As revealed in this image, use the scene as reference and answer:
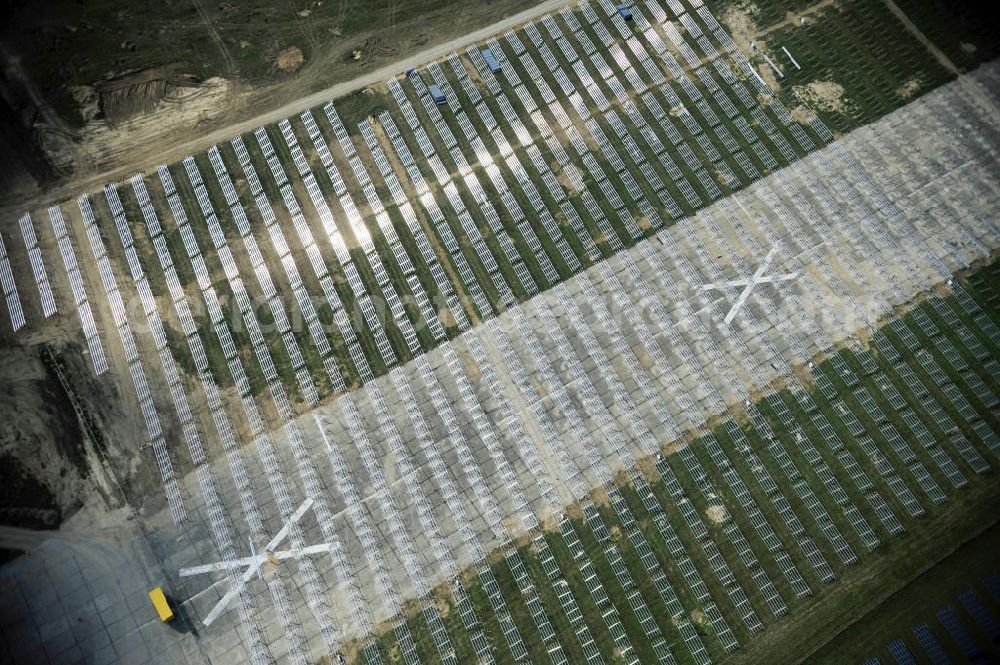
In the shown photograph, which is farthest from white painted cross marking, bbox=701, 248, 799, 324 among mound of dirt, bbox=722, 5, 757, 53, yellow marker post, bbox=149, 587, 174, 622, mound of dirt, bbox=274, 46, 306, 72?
yellow marker post, bbox=149, 587, 174, 622

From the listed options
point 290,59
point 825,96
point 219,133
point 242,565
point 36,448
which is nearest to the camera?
point 242,565

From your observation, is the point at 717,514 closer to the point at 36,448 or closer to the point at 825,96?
the point at 825,96

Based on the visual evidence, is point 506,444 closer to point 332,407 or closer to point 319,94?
point 332,407

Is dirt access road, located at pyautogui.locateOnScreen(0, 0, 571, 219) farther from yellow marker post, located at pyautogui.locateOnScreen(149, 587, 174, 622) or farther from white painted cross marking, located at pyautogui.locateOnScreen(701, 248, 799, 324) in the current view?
yellow marker post, located at pyautogui.locateOnScreen(149, 587, 174, 622)

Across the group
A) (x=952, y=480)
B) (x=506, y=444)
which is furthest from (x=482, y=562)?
(x=952, y=480)

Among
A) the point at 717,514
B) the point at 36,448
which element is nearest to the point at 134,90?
the point at 36,448

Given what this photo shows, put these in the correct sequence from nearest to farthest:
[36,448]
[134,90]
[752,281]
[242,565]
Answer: [242,565], [36,448], [752,281], [134,90]
